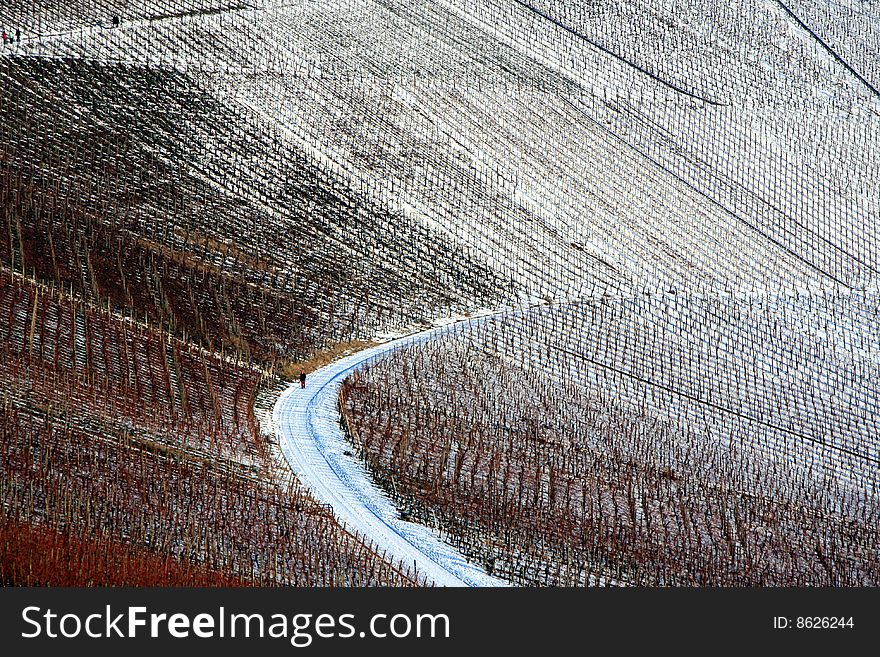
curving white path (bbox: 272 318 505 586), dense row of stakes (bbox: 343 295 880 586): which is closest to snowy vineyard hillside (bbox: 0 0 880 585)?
dense row of stakes (bbox: 343 295 880 586)

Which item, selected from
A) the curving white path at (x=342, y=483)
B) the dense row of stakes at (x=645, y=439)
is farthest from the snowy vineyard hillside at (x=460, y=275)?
the curving white path at (x=342, y=483)

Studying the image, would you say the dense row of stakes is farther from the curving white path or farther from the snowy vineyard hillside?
the curving white path

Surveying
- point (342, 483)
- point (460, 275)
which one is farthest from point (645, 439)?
point (460, 275)

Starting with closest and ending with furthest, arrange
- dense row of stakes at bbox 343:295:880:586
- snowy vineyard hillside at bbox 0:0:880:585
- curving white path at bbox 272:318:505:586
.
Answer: curving white path at bbox 272:318:505:586
snowy vineyard hillside at bbox 0:0:880:585
dense row of stakes at bbox 343:295:880:586

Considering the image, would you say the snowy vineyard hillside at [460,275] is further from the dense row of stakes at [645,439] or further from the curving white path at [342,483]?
the curving white path at [342,483]

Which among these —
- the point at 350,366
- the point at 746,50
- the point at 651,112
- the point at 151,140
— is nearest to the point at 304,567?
the point at 350,366

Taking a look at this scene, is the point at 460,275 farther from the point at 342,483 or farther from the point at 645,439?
the point at 342,483
